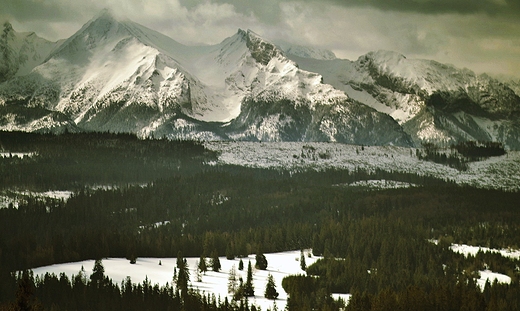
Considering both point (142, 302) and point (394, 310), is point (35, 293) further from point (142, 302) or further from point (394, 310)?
point (394, 310)

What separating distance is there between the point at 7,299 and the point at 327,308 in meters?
68.3

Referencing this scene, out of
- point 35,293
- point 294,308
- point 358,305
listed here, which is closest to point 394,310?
point 358,305

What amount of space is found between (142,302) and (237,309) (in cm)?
2077

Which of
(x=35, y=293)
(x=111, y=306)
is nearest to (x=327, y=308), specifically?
(x=111, y=306)

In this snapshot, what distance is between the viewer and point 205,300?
193625 mm

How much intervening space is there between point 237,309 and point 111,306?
2648 centimetres

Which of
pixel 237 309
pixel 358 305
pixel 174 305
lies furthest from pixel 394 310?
pixel 174 305

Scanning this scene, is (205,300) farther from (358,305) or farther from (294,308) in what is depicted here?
(358,305)

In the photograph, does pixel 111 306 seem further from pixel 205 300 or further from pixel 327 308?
pixel 327 308

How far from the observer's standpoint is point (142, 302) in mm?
197625

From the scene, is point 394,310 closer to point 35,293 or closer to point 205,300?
point 205,300

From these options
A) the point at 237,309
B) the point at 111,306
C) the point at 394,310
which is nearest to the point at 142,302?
the point at 111,306

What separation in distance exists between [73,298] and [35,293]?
811 cm

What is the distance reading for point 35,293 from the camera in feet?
643
